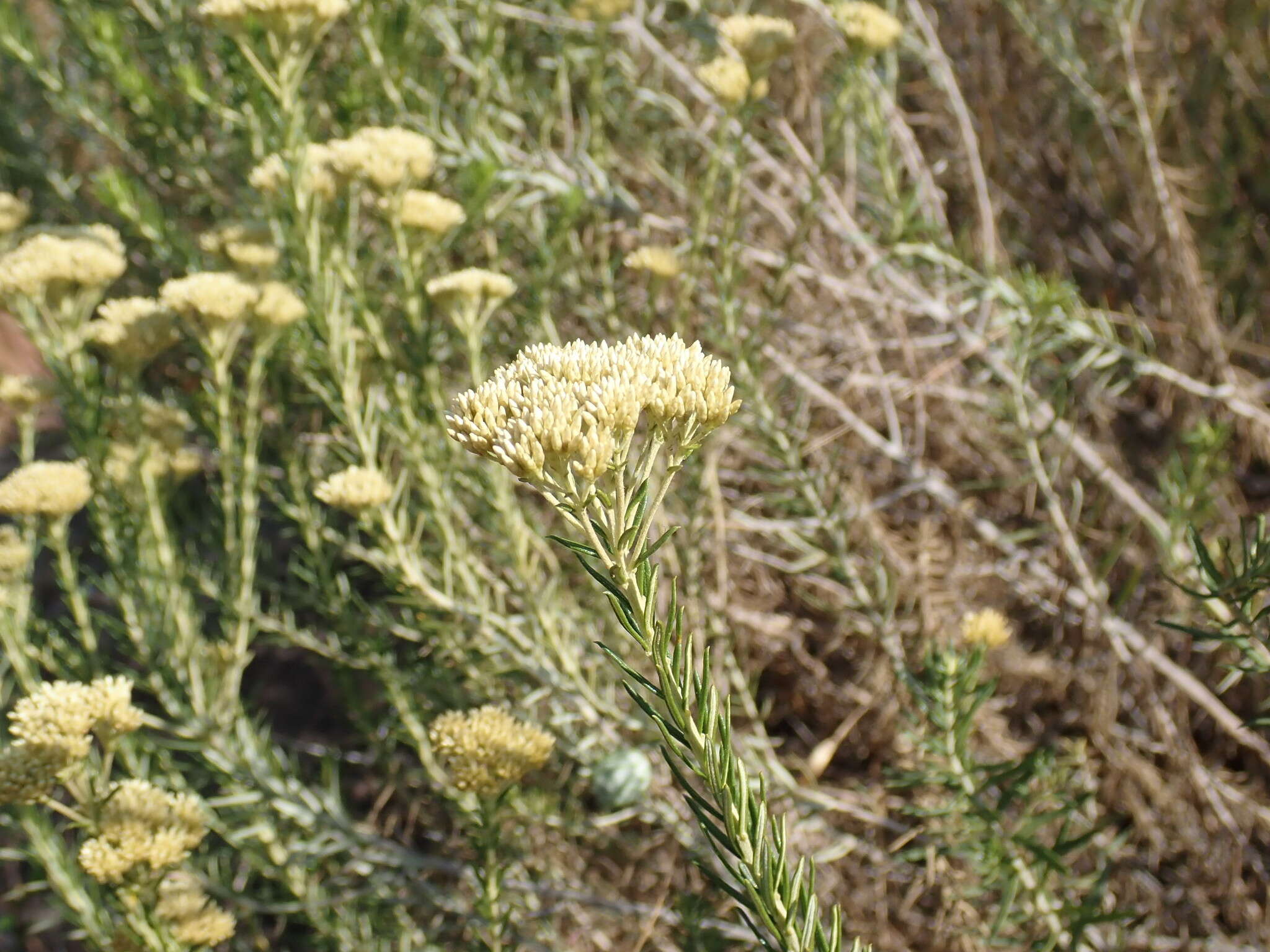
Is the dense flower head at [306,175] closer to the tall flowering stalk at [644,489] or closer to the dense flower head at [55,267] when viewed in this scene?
the dense flower head at [55,267]

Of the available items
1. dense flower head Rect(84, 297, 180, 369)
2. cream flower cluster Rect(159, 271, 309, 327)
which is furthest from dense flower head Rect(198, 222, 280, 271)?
dense flower head Rect(84, 297, 180, 369)

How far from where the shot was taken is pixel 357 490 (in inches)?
70.1

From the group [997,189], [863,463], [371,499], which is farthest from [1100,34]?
[371,499]

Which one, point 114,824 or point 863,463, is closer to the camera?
point 114,824

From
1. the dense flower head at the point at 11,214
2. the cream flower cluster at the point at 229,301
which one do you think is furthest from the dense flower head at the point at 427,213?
the dense flower head at the point at 11,214

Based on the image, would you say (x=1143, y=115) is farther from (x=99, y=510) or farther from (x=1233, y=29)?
(x=99, y=510)

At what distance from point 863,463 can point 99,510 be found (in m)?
1.92

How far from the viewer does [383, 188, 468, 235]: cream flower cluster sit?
1.98 metres

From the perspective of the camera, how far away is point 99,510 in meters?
2.08

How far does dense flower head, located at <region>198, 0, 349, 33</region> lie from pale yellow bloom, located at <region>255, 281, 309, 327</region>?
0.46m

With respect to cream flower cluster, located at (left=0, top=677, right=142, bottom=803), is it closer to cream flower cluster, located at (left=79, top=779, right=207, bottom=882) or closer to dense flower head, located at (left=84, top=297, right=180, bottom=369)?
cream flower cluster, located at (left=79, top=779, right=207, bottom=882)

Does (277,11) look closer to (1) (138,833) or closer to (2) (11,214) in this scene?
(2) (11,214)

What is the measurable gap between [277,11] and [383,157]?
294mm

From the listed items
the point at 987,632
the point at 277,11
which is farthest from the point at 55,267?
the point at 987,632
